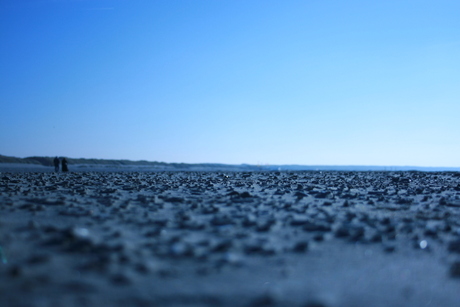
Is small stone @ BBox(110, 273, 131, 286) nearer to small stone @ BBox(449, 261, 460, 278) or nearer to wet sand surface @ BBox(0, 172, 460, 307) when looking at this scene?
wet sand surface @ BBox(0, 172, 460, 307)

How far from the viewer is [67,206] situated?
6875mm

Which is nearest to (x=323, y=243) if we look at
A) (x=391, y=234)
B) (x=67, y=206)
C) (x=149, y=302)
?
(x=391, y=234)

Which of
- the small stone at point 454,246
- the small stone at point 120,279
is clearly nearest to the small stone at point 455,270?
the small stone at point 454,246

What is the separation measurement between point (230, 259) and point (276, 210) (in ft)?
11.0

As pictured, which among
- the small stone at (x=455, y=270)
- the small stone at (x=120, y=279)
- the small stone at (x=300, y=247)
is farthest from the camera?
the small stone at (x=300, y=247)

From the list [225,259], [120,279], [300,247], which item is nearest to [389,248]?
[300,247]

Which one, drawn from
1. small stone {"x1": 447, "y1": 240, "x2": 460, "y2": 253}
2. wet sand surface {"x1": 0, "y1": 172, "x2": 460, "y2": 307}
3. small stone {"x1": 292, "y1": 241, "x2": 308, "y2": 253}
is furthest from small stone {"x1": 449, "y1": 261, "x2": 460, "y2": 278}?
small stone {"x1": 292, "y1": 241, "x2": 308, "y2": 253}

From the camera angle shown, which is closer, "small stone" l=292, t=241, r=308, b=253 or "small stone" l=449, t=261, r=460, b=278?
"small stone" l=449, t=261, r=460, b=278

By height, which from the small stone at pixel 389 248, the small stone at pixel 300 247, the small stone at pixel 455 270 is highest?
the small stone at pixel 300 247

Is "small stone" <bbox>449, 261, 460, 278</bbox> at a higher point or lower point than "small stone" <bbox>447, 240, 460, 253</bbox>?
lower

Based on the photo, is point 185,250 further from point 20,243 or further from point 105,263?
point 20,243

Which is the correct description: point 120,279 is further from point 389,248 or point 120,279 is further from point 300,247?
point 389,248

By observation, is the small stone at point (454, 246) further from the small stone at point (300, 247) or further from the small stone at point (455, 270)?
the small stone at point (300, 247)

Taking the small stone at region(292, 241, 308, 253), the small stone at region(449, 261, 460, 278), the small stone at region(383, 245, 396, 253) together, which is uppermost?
the small stone at region(292, 241, 308, 253)
